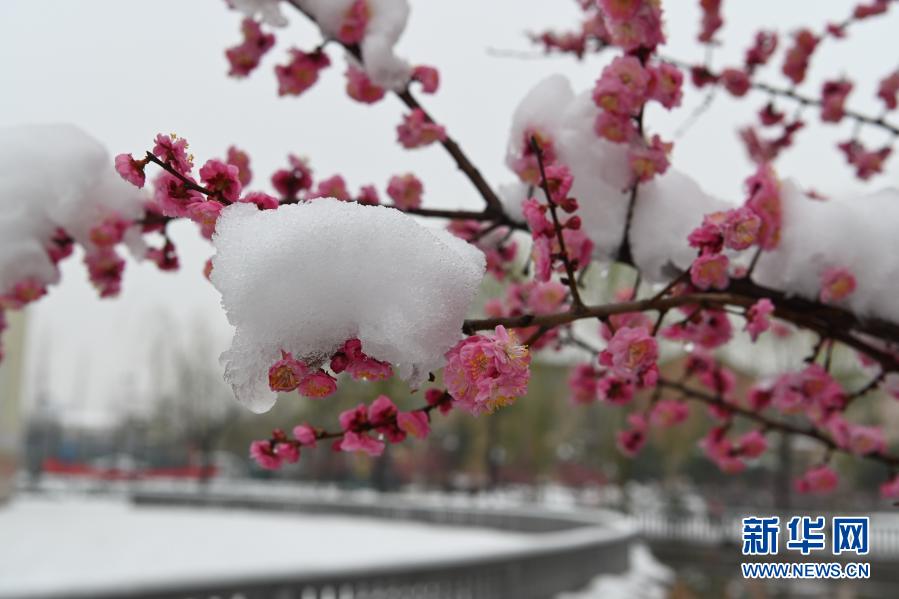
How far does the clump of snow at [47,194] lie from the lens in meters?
1.62

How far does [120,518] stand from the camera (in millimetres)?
15219

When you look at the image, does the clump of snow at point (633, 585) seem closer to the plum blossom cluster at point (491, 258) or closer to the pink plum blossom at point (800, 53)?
the pink plum blossom at point (800, 53)

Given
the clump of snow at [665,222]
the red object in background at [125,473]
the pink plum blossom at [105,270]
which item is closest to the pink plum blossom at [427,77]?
the clump of snow at [665,222]

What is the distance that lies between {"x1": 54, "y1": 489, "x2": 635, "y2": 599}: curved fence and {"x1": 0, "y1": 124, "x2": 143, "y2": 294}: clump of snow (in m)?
2.48

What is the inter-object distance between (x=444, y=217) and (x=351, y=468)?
34671 millimetres

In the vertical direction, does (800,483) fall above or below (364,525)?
above

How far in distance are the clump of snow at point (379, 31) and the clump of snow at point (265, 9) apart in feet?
0.36

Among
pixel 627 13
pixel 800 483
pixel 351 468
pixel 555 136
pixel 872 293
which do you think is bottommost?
pixel 351 468

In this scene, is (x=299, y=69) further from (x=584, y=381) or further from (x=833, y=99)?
(x=833, y=99)

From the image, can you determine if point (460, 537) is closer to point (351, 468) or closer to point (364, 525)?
point (364, 525)

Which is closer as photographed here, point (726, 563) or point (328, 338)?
point (328, 338)

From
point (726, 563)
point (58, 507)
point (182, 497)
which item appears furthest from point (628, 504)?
point (58, 507)

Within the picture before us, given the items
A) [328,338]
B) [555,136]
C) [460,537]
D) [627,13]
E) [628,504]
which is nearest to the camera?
[328,338]

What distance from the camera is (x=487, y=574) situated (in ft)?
20.1
